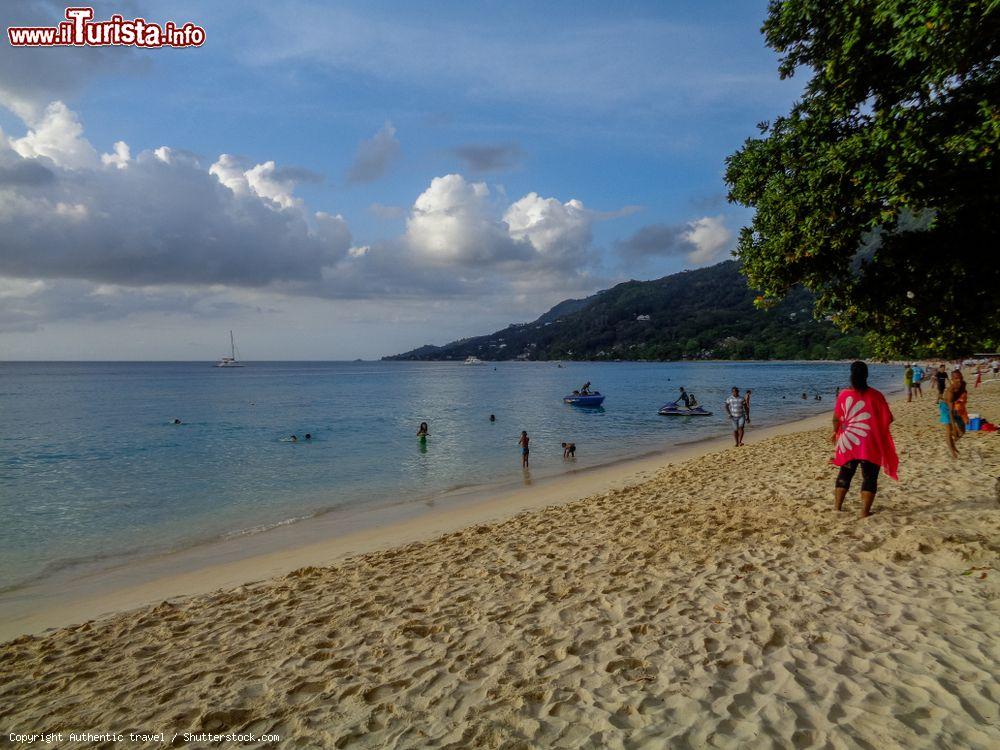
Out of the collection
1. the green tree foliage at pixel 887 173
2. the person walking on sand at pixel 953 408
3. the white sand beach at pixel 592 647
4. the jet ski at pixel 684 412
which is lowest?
the jet ski at pixel 684 412

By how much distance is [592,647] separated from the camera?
15.9 ft

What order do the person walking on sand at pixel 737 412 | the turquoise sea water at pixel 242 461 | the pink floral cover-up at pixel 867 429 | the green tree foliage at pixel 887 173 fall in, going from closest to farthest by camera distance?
1. the green tree foliage at pixel 887 173
2. the pink floral cover-up at pixel 867 429
3. the turquoise sea water at pixel 242 461
4. the person walking on sand at pixel 737 412

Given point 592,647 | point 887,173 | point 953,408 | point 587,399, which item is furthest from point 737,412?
point 587,399

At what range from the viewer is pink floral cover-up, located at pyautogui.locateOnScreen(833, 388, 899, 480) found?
288 inches

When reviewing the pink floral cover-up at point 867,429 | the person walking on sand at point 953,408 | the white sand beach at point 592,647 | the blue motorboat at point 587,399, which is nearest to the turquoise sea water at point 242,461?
the blue motorboat at point 587,399

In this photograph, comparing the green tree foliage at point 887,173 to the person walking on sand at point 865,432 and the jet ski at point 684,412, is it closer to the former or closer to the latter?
the person walking on sand at point 865,432

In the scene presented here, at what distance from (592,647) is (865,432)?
5168 mm

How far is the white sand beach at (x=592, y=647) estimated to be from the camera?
3777mm

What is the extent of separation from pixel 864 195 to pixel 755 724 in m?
6.30

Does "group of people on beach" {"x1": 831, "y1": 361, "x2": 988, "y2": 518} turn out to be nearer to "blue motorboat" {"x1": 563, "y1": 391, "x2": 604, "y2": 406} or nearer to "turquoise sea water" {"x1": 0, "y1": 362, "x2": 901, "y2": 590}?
"turquoise sea water" {"x1": 0, "y1": 362, "x2": 901, "y2": 590}

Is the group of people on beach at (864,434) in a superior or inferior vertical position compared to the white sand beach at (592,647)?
superior

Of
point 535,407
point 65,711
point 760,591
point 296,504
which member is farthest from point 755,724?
point 535,407

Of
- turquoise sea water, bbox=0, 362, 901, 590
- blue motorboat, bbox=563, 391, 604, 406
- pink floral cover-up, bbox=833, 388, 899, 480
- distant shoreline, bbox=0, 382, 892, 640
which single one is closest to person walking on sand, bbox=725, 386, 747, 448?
turquoise sea water, bbox=0, 362, 901, 590

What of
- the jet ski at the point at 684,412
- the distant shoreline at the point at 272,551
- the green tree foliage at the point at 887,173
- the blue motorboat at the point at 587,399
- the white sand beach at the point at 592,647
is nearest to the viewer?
the white sand beach at the point at 592,647
